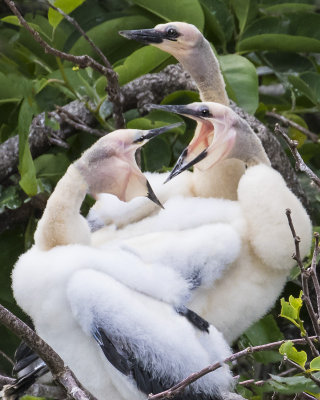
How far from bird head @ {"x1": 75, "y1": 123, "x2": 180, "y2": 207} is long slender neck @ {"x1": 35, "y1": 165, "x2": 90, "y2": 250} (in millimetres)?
26

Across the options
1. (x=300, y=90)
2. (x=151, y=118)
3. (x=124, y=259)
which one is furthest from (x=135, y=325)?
(x=300, y=90)

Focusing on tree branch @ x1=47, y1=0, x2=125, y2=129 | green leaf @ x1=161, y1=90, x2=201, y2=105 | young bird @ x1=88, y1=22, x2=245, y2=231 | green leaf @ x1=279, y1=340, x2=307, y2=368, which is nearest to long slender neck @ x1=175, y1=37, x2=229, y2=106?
young bird @ x1=88, y1=22, x2=245, y2=231

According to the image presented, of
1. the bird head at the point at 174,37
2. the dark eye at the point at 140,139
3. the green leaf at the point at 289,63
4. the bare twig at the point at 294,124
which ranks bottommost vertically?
A: the bare twig at the point at 294,124

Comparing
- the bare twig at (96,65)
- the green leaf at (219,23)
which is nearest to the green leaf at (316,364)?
the bare twig at (96,65)

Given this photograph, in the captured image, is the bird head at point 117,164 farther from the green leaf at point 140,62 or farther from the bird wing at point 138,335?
the green leaf at point 140,62

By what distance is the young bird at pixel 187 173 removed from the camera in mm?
2377

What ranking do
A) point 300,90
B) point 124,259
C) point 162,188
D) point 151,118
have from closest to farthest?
point 124,259, point 162,188, point 151,118, point 300,90

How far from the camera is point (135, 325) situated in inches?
79.1

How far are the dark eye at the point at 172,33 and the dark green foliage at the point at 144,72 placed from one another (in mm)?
257

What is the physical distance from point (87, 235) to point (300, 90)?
108 centimetres

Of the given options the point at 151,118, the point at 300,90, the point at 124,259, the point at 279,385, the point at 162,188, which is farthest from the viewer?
the point at 300,90

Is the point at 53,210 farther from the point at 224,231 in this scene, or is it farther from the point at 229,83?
the point at 229,83

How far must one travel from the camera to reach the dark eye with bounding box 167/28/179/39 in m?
2.46

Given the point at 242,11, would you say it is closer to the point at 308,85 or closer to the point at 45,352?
the point at 308,85
